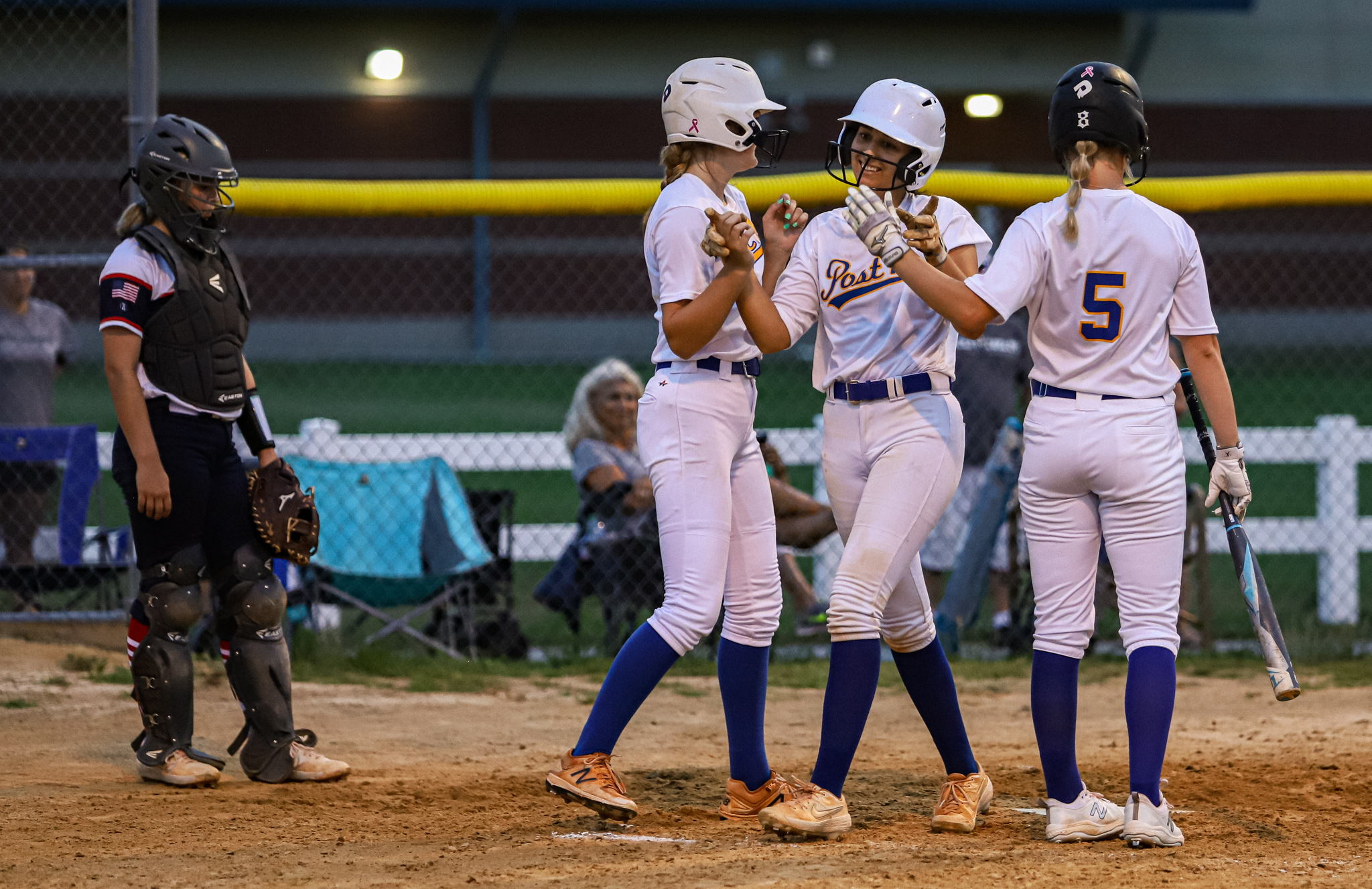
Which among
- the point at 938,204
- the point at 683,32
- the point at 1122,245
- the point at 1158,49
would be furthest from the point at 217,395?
the point at 1158,49

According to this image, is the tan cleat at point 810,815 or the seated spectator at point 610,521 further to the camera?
the seated spectator at point 610,521

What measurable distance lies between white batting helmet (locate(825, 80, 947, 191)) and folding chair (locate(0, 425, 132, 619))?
429cm

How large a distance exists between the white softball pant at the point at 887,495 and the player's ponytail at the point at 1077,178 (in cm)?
56

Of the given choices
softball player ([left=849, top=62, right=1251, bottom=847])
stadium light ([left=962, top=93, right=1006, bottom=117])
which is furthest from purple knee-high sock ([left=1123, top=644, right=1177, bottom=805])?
stadium light ([left=962, top=93, right=1006, bottom=117])

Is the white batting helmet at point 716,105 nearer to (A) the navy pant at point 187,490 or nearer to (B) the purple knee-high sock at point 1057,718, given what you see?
(B) the purple knee-high sock at point 1057,718

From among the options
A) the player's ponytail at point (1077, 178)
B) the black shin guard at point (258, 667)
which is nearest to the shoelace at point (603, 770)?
the black shin guard at point (258, 667)

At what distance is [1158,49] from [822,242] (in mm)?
23651

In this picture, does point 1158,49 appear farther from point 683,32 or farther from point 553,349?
point 553,349

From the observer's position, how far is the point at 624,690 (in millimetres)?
4051

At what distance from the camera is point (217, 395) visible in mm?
4691

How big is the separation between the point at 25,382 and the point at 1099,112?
259 inches

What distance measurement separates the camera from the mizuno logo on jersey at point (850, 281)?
4.04m

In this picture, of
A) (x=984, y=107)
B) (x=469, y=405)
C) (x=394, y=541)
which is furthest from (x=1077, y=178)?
(x=984, y=107)

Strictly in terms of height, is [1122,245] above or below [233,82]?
below
